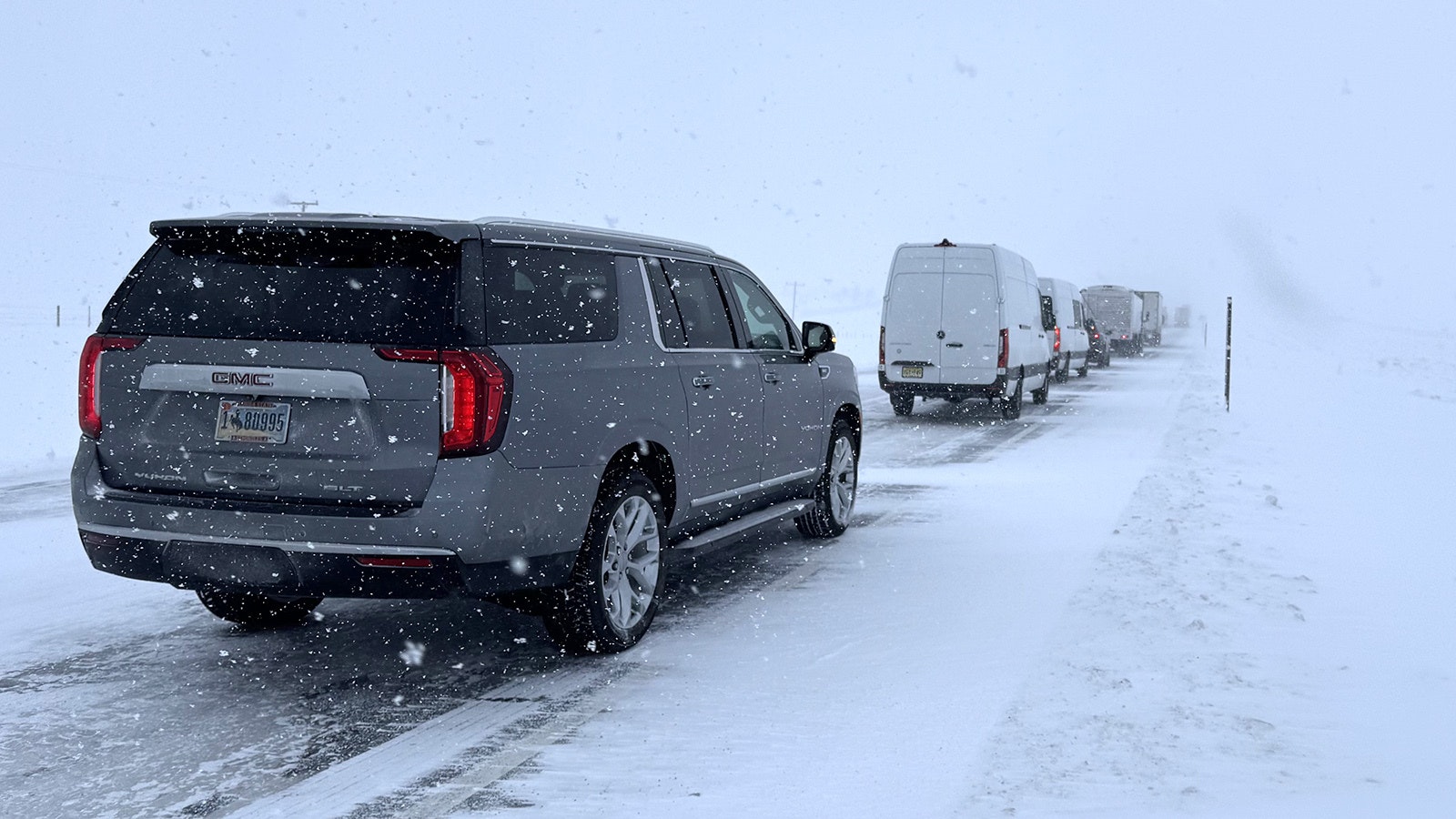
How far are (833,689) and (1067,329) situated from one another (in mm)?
28249

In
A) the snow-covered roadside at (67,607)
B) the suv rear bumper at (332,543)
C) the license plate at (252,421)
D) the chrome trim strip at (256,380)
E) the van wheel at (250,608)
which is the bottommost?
the snow-covered roadside at (67,607)

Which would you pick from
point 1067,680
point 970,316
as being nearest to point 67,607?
point 1067,680

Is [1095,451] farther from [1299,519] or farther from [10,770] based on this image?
[10,770]

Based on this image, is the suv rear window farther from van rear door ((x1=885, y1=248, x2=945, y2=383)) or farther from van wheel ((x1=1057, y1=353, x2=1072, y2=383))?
van wheel ((x1=1057, y1=353, x2=1072, y2=383))

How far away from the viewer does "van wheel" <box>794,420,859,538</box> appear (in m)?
9.05

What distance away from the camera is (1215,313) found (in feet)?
498

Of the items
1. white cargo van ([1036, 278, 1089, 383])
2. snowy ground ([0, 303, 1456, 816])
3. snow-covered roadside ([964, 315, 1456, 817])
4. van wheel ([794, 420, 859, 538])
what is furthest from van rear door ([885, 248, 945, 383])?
van wheel ([794, 420, 859, 538])

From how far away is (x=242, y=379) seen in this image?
4.95 metres

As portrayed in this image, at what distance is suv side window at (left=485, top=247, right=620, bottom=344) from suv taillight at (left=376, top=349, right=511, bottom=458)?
0.18m

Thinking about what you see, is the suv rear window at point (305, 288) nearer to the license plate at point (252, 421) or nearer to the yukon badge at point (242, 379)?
the yukon badge at point (242, 379)

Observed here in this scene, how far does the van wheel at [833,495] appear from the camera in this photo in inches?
356

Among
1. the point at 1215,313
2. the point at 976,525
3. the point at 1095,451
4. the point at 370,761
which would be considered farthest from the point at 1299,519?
the point at 1215,313

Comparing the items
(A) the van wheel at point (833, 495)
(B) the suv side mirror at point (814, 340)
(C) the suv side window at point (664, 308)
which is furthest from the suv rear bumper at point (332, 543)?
(A) the van wheel at point (833, 495)

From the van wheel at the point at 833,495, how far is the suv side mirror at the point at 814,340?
798mm
